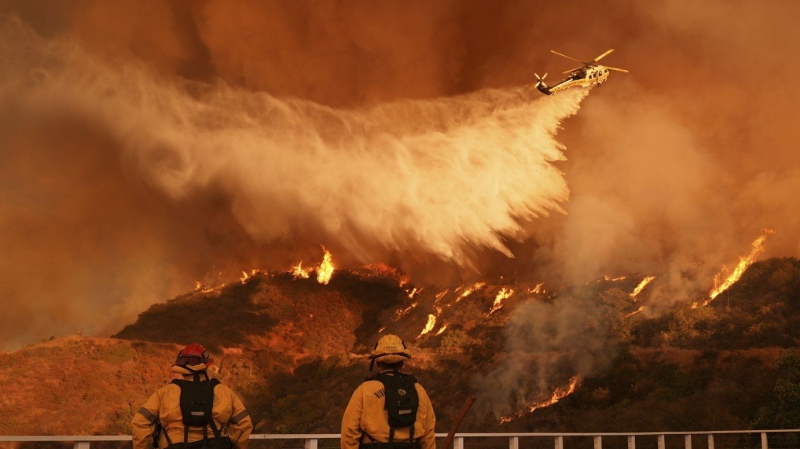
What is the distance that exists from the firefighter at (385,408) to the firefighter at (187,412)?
1028 millimetres

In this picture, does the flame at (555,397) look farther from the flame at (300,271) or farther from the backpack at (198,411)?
the backpack at (198,411)

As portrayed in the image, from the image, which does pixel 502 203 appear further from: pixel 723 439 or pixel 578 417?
pixel 723 439

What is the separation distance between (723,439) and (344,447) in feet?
102

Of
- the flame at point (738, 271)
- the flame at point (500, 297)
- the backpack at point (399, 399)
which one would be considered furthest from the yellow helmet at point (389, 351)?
the flame at point (500, 297)

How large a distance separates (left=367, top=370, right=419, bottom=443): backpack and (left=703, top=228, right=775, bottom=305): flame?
5148 cm

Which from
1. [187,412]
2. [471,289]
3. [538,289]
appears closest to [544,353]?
[538,289]

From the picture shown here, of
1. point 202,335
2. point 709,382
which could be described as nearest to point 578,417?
point 709,382

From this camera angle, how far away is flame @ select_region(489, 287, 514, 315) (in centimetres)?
6367

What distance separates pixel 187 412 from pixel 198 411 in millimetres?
86

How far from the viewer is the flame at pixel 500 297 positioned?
6367 cm

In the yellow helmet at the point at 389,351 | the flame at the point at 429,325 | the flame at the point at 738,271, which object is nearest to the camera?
the yellow helmet at the point at 389,351

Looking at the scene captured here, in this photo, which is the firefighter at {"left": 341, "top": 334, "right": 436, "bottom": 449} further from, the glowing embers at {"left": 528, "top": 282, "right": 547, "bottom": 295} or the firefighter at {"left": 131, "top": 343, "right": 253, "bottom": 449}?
the glowing embers at {"left": 528, "top": 282, "right": 547, "bottom": 295}

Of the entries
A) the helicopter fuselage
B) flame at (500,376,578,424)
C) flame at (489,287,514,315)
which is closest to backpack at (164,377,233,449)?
the helicopter fuselage

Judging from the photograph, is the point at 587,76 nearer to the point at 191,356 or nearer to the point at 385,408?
the point at 385,408
